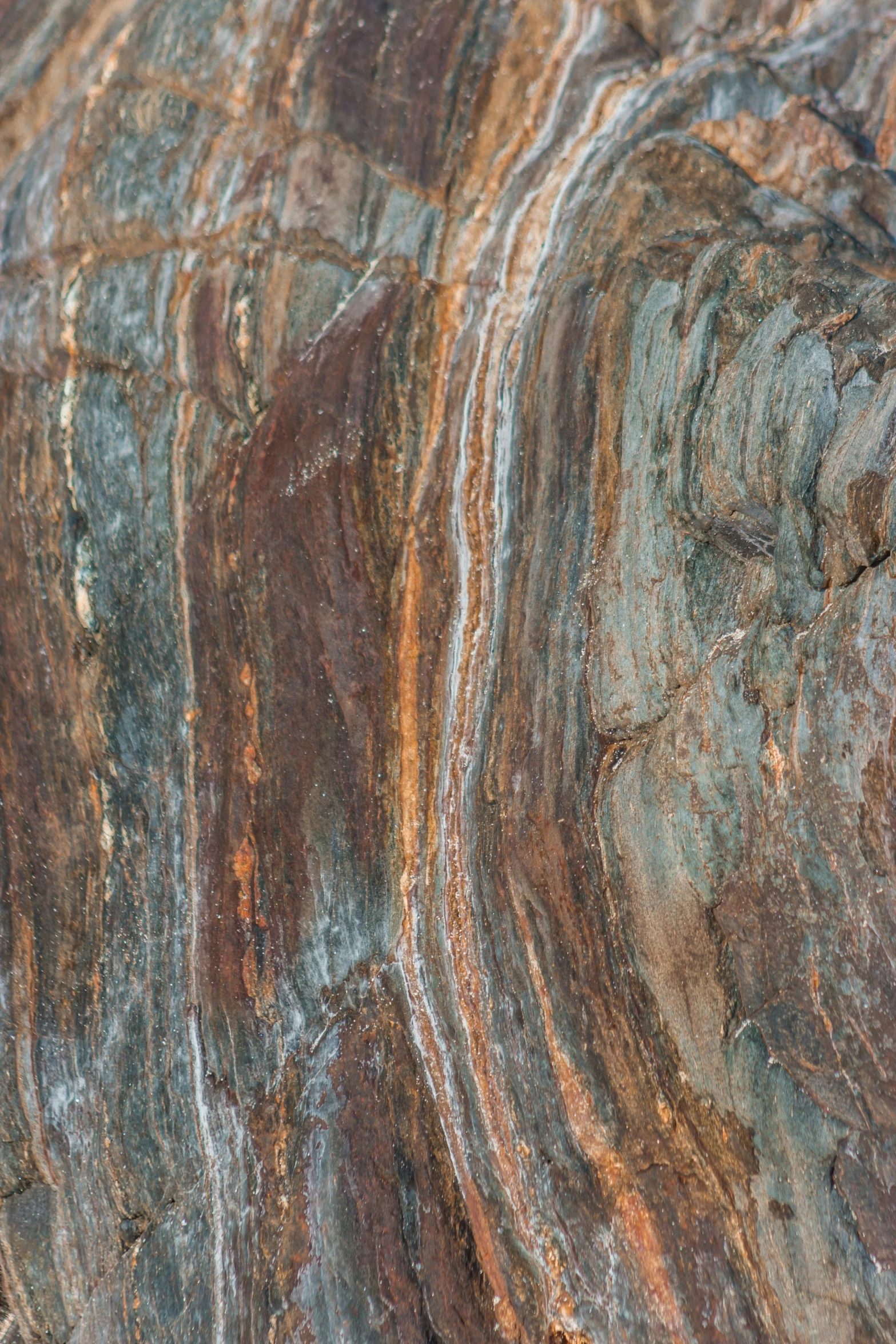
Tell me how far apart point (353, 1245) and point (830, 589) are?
3.61 m

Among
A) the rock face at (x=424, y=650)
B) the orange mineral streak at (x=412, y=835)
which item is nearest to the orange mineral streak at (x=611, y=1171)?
the rock face at (x=424, y=650)

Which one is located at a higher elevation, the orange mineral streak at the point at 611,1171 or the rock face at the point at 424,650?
the rock face at the point at 424,650

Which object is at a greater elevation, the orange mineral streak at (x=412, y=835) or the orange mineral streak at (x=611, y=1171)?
the orange mineral streak at (x=412, y=835)

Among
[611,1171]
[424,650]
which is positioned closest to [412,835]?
[424,650]

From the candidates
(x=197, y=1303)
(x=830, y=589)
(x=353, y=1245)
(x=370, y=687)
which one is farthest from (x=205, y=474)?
(x=197, y=1303)

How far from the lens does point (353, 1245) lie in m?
4.07

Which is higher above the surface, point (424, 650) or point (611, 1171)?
point (424, 650)

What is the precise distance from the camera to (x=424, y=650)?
4.46 m

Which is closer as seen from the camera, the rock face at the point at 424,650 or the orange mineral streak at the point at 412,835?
the rock face at the point at 424,650

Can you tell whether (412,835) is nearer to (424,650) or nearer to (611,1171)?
(424,650)

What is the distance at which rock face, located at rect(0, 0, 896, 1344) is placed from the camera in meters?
3.80

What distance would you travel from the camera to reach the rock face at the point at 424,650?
12.5ft

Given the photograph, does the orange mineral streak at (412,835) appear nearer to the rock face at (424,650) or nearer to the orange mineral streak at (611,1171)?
the rock face at (424,650)

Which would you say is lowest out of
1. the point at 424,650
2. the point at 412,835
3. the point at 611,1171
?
the point at 611,1171
